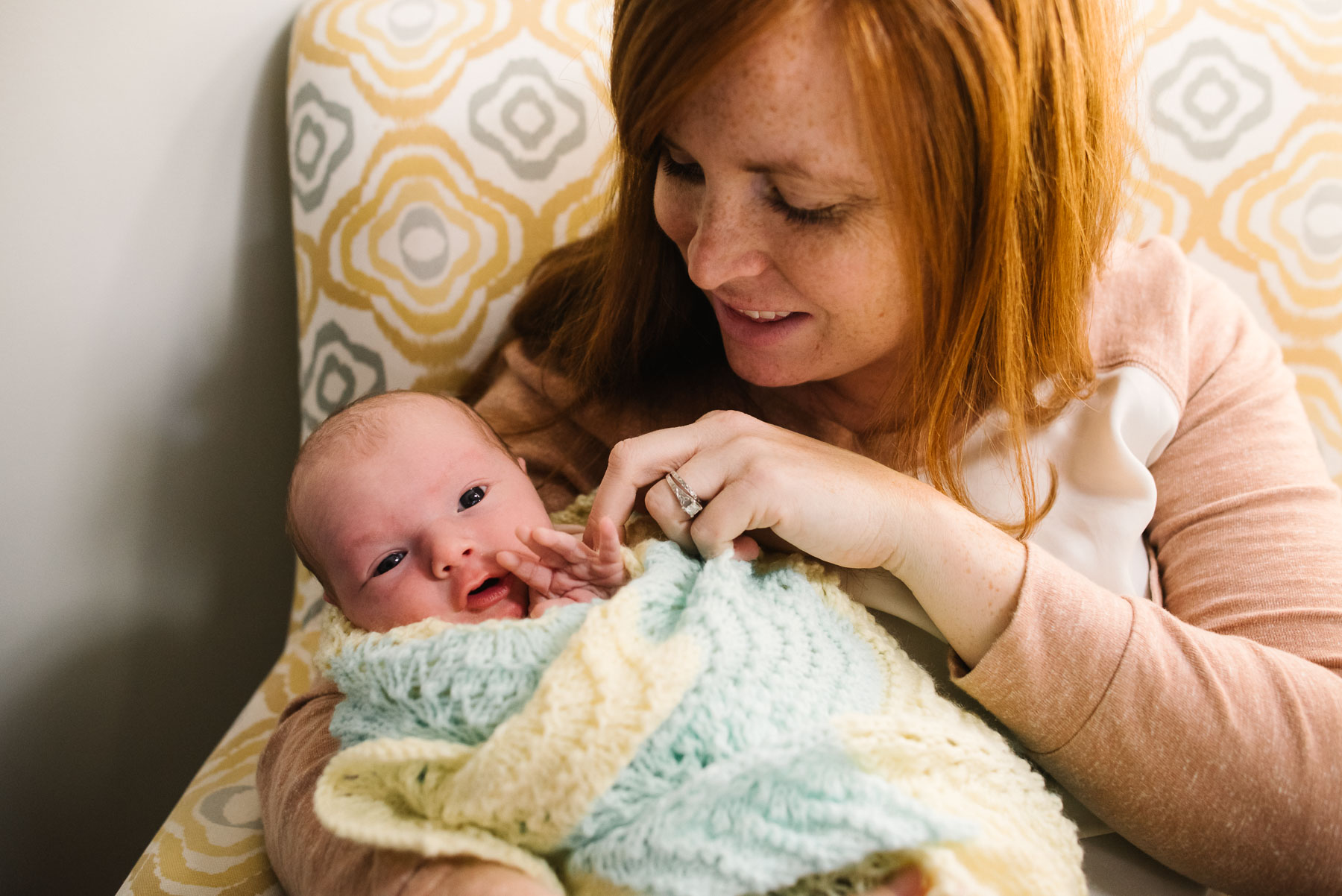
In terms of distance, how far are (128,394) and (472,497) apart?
27.6 inches

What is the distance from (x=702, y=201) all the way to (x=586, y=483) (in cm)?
41

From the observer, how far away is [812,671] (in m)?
0.72

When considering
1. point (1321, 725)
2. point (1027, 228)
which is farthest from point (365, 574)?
point (1321, 725)

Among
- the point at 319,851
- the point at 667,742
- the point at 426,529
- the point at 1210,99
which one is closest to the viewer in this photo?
the point at 667,742

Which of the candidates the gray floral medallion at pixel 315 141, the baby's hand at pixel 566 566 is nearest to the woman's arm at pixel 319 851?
the baby's hand at pixel 566 566

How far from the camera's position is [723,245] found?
79cm

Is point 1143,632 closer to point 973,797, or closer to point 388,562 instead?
point 973,797

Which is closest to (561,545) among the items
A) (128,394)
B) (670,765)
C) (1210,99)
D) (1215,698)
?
(670,765)

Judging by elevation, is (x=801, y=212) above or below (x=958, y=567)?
above

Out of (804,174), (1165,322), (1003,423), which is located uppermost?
(804,174)

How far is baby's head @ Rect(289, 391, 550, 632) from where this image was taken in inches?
32.6

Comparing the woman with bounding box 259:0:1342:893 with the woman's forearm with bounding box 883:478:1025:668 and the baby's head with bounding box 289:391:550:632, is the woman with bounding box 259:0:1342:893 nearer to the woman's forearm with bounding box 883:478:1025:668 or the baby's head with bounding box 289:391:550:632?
the woman's forearm with bounding box 883:478:1025:668

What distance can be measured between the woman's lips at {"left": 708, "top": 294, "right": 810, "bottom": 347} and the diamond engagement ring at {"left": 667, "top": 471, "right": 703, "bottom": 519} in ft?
0.57

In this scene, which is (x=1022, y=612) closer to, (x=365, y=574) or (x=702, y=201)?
(x=702, y=201)
